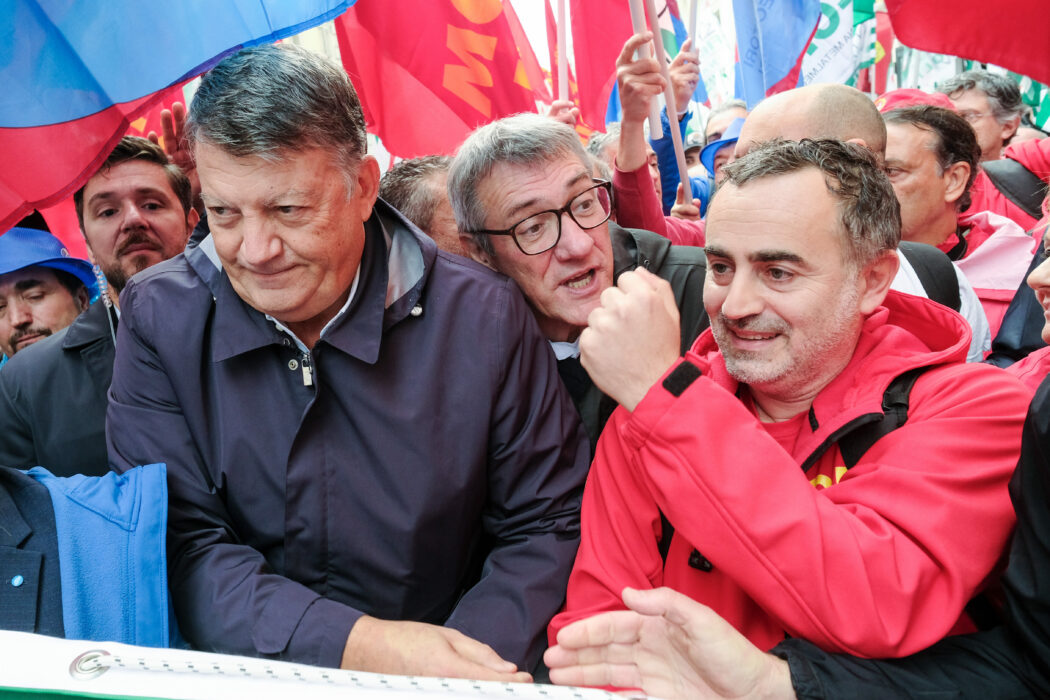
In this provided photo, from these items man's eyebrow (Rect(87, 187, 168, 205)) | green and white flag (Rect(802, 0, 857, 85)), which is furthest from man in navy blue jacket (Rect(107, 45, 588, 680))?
green and white flag (Rect(802, 0, 857, 85))

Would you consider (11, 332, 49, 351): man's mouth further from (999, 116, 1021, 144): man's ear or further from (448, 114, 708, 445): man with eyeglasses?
(999, 116, 1021, 144): man's ear

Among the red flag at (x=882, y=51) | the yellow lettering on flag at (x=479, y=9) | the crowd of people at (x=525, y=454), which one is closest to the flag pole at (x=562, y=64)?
the yellow lettering on flag at (x=479, y=9)

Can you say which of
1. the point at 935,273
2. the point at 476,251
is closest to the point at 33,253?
the point at 476,251

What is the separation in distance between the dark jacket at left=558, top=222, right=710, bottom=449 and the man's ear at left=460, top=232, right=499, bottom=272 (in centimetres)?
42

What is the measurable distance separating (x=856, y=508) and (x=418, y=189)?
2180 millimetres

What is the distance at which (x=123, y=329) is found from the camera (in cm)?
213

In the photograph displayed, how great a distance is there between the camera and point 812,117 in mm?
2873

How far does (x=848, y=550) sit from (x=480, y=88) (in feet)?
11.1

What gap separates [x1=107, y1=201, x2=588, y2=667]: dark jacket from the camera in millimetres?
1993

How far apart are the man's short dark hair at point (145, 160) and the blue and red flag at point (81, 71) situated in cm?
93

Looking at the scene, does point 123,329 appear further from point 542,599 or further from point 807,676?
point 807,676

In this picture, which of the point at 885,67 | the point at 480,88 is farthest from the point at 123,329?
the point at 885,67

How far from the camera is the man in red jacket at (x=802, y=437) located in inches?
58.4

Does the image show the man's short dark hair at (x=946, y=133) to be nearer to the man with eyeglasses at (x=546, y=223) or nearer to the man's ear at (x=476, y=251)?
the man with eyeglasses at (x=546, y=223)
